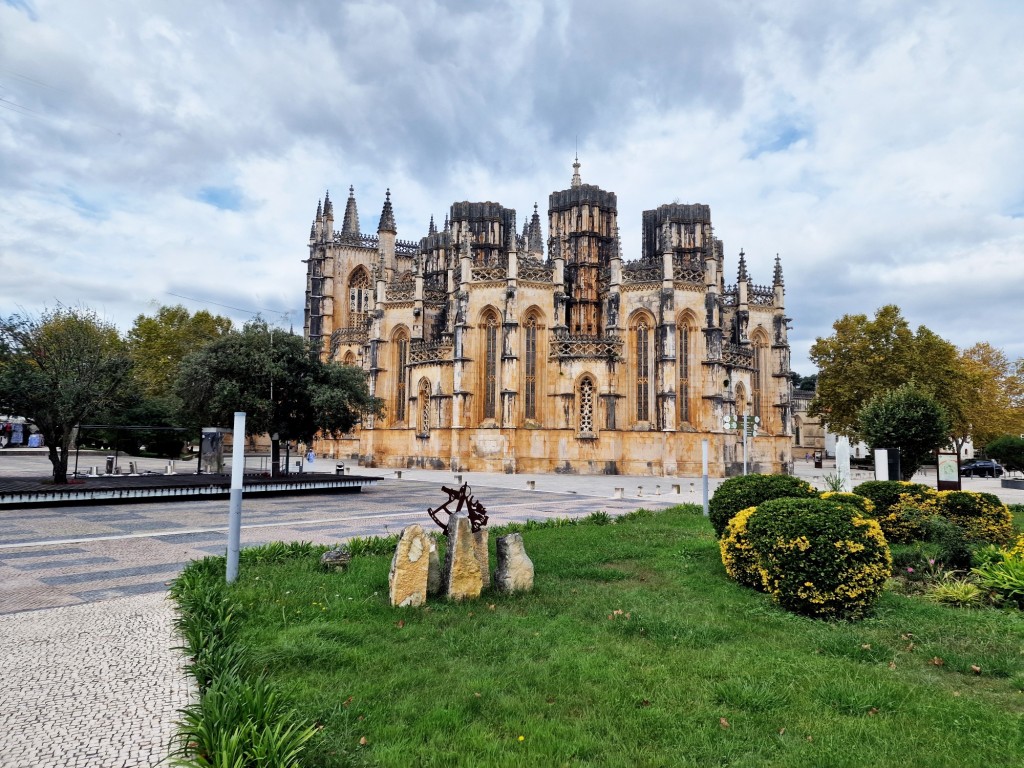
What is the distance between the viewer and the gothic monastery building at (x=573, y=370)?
37312 mm

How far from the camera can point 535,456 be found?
3784cm

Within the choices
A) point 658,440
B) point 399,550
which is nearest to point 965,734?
point 399,550

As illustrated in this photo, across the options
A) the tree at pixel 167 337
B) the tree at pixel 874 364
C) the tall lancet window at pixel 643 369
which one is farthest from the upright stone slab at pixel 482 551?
the tree at pixel 167 337

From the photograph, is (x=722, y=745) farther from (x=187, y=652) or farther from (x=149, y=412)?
(x=149, y=412)

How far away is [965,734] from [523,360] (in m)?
35.1

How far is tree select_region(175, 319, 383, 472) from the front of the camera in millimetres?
21531

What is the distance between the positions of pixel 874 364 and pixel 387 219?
1486 inches

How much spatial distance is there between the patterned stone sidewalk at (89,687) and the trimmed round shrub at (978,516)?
37.1ft

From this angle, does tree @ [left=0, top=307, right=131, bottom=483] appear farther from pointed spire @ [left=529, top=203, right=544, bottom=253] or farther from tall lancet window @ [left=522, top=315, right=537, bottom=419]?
pointed spire @ [left=529, top=203, right=544, bottom=253]

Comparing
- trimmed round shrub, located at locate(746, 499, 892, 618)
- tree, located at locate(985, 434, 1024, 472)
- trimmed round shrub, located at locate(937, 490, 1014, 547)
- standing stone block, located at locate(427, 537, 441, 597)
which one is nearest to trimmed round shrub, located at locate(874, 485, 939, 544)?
trimmed round shrub, located at locate(937, 490, 1014, 547)

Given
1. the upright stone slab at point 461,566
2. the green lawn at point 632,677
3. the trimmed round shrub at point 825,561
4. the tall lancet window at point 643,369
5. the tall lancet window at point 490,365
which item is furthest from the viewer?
the tall lancet window at point 490,365

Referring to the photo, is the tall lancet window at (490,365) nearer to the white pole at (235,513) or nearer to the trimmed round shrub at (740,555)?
the trimmed round shrub at (740,555)

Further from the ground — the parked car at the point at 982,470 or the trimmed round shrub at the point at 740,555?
the trimmed round shrub at the point at 740,555

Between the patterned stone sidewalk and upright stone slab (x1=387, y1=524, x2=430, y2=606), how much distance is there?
2.24 metres
